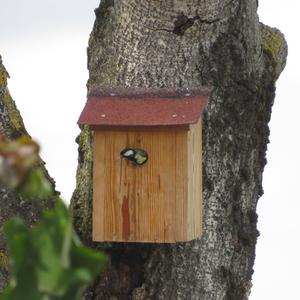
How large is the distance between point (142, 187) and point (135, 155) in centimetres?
14

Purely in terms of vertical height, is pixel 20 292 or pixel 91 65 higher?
pixel 91 65

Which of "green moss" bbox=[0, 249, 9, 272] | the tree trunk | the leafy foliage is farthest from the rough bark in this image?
the leafy foliage

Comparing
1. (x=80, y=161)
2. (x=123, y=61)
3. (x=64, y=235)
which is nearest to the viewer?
(x=64, y=235)

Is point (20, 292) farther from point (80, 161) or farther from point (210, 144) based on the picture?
point (80, 161)

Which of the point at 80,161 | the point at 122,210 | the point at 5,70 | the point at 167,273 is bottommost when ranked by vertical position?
the point at 167,273

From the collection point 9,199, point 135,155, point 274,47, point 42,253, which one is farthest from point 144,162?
point 42,253

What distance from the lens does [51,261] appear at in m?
0.55

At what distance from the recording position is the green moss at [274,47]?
4199 millimetres

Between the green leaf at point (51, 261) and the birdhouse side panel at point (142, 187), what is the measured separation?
284 centimetres

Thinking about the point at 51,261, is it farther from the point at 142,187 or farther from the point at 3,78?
the point at 3,78

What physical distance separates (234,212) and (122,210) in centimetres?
64

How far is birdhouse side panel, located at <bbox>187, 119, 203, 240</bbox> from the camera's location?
11.4ft

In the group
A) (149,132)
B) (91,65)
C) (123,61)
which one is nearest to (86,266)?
(149,132)

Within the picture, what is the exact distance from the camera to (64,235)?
56 centimetres
